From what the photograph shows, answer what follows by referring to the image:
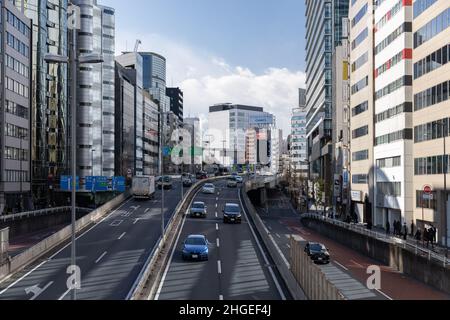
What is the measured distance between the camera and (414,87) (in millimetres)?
54188

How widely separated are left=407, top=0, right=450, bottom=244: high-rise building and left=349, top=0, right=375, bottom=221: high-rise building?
52.0ft

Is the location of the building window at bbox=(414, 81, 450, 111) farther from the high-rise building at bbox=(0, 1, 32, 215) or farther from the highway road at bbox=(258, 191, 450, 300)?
the high-rise building at bbox=(0, 1, 32, 215)

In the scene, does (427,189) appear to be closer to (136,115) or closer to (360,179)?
(360,179)

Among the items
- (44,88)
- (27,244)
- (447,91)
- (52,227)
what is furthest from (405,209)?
(44,88)

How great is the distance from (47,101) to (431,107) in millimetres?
63277

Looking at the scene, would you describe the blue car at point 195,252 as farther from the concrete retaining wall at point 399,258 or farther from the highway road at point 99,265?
the concrete retaining wall at point 399,258

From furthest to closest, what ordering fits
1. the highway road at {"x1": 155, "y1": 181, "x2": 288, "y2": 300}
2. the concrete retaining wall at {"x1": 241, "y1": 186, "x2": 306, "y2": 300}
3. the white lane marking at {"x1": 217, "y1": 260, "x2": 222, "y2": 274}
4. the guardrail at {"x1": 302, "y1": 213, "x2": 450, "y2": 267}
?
the white lane marking at {"x1": 217, "y1": 260, "x2": 222, "y2": 274}, the guardrail at {"x1": 302, "y1": 213, "x2": 450, "y2": 267}, the highway road at {"x1": 155, "y1": 181, "x2": 288, "y2": 300}, the concrete retaining wall at {"x1": 241, "y1": 186, "x2": 306, "y2": 300}

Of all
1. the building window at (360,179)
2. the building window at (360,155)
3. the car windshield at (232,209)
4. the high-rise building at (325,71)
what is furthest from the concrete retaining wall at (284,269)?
the high-rise building at (325,71)

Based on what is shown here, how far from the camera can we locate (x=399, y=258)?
39.2m

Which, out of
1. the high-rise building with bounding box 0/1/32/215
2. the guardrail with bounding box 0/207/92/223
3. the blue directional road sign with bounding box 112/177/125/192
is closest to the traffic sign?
the guardrail with bounding box 0/207/92/223

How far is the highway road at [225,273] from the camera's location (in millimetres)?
26672

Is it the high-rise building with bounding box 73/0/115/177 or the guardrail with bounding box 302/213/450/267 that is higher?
the high-rise building with bounding box 73/0/115/177

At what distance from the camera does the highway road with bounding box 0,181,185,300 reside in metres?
26.8

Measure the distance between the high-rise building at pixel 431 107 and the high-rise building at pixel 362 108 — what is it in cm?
1583
